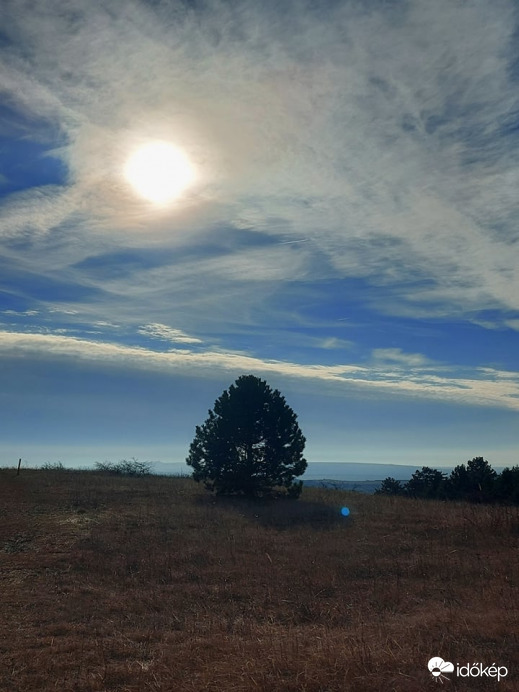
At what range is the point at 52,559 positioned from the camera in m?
15.5

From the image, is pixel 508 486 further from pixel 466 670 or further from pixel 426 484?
pixel 466 670

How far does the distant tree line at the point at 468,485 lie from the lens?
32.6 m

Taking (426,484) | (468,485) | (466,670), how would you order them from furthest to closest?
(426,484), (468,485), (466,670)

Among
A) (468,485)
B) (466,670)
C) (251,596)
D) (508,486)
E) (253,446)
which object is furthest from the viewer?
(468,485)

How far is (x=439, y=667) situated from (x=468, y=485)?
1400 inches

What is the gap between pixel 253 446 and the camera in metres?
28.7

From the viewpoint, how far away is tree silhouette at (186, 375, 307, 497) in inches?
1112

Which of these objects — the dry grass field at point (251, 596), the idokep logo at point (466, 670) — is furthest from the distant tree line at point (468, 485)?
the idokep logo at point (466, 670)

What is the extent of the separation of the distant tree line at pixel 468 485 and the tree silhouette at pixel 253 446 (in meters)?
10.4

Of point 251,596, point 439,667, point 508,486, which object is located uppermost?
point 508,486

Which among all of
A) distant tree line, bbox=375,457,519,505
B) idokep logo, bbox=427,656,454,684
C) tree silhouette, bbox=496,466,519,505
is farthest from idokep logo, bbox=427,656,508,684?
tree silhouette, bbox=496,466,519,505

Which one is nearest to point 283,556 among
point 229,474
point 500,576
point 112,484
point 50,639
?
point 500,576

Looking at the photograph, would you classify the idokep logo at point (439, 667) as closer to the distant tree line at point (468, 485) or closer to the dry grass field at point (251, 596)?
the dry grass field at point (251, 596)

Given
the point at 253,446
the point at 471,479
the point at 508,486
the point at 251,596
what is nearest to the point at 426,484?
the point at 471,479
